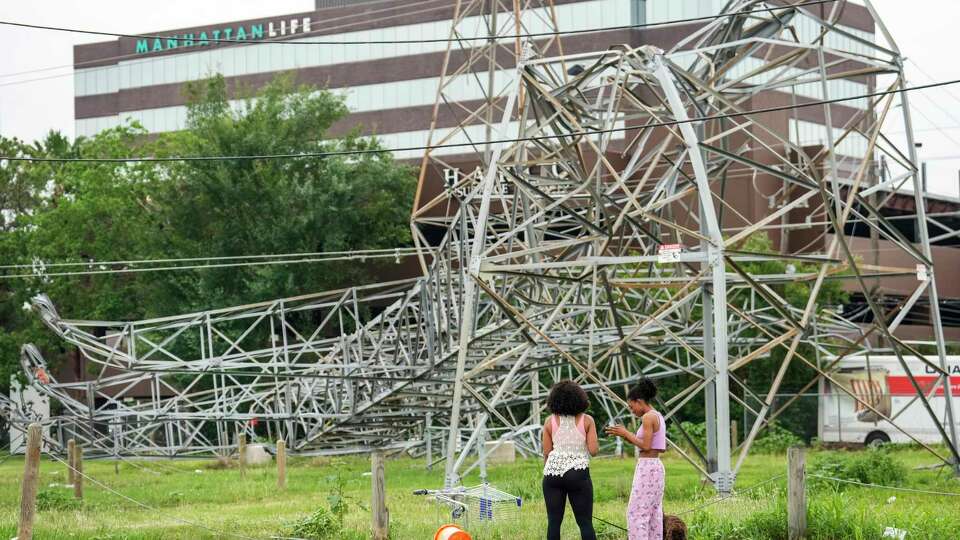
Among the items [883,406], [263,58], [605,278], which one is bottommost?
[883,406]

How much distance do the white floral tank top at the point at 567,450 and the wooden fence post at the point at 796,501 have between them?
11.3ft

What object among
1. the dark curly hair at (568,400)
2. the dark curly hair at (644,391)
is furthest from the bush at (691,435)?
the dark curly hair at (568,400)

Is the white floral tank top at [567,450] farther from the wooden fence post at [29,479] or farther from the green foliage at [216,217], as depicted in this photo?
the green foliage at [216,217]

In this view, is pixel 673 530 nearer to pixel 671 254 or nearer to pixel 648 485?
pixel 648 485

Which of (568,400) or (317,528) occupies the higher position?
(568,400)

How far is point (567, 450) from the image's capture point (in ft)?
43.2

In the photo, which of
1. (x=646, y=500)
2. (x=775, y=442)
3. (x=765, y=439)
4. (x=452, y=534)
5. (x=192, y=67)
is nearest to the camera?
(x=646, y=500)

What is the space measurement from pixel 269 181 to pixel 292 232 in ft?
9.96

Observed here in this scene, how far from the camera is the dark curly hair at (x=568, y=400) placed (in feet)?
43.7

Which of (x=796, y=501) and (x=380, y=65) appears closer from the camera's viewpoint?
(x=796, y=501)

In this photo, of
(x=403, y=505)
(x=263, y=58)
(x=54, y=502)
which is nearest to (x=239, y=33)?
(x=263, y=58)

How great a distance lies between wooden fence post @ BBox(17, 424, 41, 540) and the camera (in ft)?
52.8

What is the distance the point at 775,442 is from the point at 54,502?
2236 cm

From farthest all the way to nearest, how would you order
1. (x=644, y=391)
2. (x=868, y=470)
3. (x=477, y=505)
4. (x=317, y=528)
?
(x=868, y=470)
(x=317, y=528)
(x=477, y=505)
(x=644, y=391)
